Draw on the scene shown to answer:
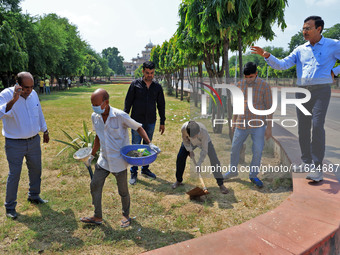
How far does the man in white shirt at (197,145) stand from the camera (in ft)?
12.7

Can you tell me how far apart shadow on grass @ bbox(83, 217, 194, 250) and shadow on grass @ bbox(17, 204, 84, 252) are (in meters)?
0.24

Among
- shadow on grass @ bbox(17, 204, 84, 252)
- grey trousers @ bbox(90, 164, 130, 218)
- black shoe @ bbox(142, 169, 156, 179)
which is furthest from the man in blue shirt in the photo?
shadow on grass @ bbox(17, 204, 84, 252)

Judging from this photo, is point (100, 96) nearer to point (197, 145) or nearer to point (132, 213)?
point (132, 213)

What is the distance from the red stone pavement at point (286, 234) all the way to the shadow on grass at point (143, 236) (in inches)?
30.7

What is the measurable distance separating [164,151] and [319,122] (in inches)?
153

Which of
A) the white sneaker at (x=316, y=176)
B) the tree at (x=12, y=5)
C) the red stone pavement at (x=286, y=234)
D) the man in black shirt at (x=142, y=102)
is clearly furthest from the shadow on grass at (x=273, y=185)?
the tree at (x=12, y=5)

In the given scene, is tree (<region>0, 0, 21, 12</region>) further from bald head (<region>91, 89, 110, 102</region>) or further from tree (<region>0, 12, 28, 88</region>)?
bald head (<region>91, 89, 110, 102</region>)

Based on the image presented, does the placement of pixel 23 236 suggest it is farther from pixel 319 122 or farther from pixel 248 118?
pixel 319 122

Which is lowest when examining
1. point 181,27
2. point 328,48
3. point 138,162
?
point 138,162

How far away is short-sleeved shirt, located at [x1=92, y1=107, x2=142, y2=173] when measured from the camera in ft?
9.77

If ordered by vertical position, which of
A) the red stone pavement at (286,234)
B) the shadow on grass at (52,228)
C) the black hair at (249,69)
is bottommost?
the shadow on grass at (52,228)

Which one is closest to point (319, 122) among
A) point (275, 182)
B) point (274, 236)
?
point (275, 182)

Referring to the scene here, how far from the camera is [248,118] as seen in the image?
4.07 meters

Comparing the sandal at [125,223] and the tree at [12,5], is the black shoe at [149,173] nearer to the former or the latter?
the sandal at [125,223]
